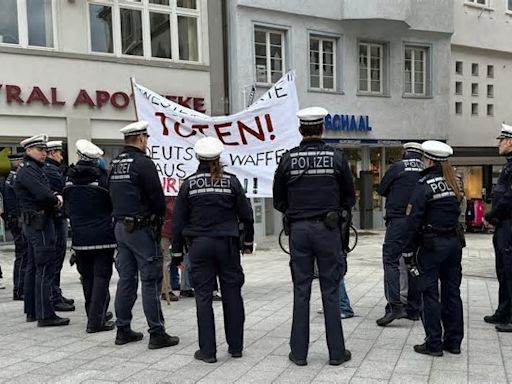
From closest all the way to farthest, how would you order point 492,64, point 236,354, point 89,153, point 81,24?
point 236,354 < point 89,153 < point 81,24 < point 492,64

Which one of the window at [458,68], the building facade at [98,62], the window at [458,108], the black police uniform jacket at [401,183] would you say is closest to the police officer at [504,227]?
the black police uniform jacket at [401,183]

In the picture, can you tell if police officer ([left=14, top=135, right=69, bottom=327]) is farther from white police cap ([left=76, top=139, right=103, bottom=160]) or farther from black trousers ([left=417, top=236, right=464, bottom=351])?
black trousers ([left=417, top=236, right=464, bottom=351])

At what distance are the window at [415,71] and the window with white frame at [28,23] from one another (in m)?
12.2

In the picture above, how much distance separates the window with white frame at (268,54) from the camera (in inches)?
692

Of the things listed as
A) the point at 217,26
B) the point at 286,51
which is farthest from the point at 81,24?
the point at 286,51

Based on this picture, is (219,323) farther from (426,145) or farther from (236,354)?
(426,145)

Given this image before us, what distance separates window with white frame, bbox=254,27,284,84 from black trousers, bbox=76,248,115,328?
1242cm

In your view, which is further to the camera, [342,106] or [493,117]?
[493,117]

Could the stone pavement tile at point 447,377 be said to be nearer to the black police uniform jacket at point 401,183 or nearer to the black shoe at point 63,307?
the black police uniform jacket at point 401,183

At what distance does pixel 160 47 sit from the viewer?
656 inches

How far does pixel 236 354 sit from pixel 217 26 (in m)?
13.8

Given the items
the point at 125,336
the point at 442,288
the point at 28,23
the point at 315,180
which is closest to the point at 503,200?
the point at 442,288

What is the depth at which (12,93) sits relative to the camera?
14.3m

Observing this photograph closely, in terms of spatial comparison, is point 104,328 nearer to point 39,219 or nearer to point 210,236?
point 39,219
